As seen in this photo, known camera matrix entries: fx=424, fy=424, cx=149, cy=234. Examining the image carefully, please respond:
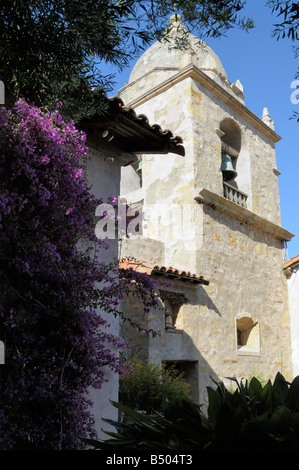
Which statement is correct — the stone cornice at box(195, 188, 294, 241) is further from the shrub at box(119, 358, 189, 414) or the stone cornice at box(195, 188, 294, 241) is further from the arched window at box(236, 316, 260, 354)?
the shrub at box(119, 358, 189, 414)

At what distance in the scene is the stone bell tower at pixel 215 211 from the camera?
10188 millimetres

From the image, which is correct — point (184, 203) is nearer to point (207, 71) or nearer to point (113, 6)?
point (207, 71)

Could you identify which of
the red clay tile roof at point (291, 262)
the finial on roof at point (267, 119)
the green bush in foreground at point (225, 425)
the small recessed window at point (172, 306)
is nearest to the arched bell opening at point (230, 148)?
the finial on roof at point (267, 119)

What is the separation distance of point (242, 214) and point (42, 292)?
28.3 feet

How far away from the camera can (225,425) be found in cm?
202

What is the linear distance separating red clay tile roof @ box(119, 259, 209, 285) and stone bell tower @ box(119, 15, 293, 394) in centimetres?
49

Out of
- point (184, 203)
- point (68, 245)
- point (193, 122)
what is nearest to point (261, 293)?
point (184, 203)

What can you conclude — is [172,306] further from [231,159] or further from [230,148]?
[231,159]

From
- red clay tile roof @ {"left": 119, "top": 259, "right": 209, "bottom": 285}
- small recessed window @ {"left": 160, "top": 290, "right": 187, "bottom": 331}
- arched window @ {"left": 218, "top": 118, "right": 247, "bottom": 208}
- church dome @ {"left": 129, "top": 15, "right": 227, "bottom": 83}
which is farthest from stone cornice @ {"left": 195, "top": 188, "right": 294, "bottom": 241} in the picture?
church dome @ {"left": 129, "top": 15, "right": 227, "bottom": 83}

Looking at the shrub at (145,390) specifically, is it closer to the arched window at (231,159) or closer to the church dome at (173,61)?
the arched window at (231,159)

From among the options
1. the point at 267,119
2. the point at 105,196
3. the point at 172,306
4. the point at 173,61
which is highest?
the point at 173,61

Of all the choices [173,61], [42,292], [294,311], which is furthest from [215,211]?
[42,292]

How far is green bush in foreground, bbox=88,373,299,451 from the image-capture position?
77.7 inches

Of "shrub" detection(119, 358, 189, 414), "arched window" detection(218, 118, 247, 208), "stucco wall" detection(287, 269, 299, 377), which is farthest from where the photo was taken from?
"stucco wall" detection(287, 269, 299, 377)
